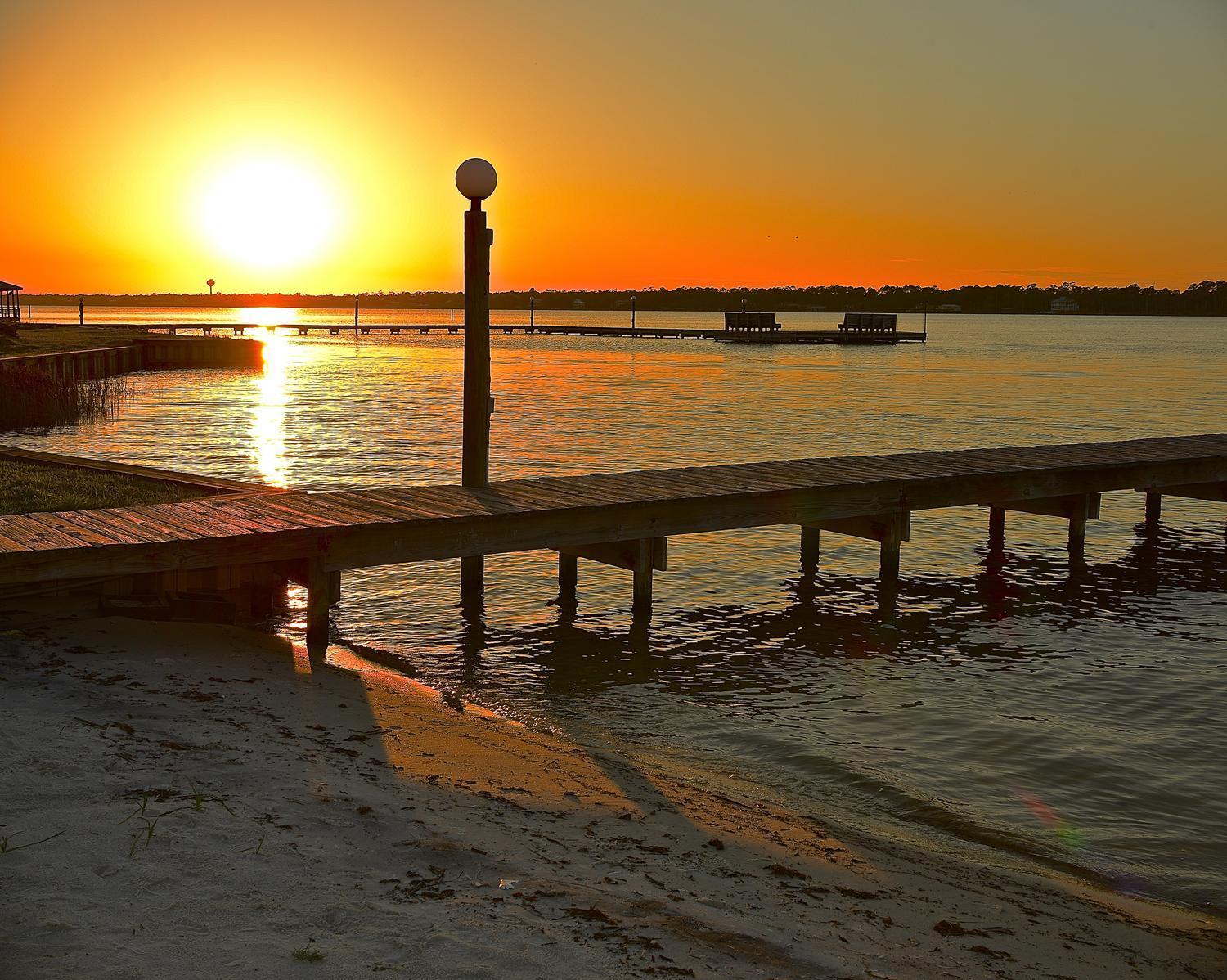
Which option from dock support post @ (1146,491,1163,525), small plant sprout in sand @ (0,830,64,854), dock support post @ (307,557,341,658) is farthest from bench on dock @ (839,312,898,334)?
small plant sprout in sand @ (0,830,64,854)

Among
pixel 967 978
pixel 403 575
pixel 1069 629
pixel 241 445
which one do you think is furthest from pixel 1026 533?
pixel 241 445

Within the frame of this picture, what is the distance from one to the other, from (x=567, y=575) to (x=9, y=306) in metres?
57.6

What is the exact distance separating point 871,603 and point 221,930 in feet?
32.1

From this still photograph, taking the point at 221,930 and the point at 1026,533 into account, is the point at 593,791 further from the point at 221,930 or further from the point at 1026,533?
the point at 1026,533

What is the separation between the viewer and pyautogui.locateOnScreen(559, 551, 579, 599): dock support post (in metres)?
12.4

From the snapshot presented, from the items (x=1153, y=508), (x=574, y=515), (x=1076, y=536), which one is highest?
(x=574, y=515)

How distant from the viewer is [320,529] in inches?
354

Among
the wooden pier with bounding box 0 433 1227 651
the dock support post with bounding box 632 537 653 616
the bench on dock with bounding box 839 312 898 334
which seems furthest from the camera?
the bench on dock with bounding box 839 312 898 334

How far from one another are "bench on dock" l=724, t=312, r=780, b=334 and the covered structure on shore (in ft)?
213

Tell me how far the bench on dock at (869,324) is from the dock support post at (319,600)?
100790 millimetres

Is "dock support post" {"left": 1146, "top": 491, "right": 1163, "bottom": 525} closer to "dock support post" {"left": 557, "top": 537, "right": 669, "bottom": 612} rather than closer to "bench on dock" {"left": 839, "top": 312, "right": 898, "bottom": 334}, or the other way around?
"dock support post" {"left": 557, "top": 537, "right": 669, "bottom": 612}

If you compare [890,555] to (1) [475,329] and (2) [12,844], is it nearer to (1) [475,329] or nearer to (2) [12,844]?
(1) [475,329]

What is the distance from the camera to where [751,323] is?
10938 cm

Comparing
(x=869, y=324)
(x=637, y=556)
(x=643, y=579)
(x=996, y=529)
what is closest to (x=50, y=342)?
(x=996, y=529)
